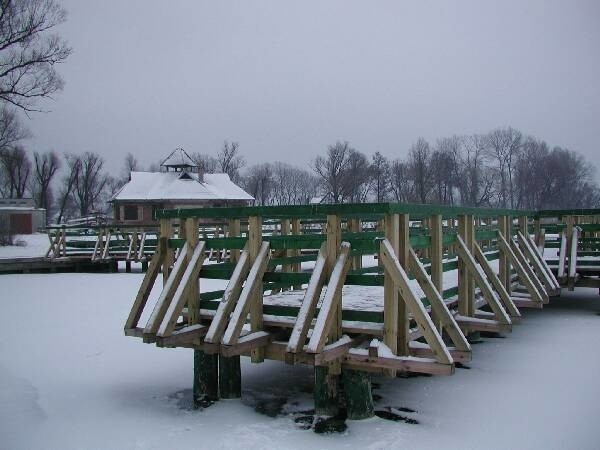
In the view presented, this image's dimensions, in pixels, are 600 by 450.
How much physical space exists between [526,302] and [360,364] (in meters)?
4.14

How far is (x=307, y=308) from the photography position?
507cm

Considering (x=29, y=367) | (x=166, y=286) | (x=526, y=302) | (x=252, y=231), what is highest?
(x=252, y=231)

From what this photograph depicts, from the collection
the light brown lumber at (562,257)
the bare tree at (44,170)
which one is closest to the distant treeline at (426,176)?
the bare tree at (44,170)

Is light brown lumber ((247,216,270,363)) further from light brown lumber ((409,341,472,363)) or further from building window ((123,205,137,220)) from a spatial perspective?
building window ((123,205,137,220))

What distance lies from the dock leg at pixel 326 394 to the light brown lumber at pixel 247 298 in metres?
0.88

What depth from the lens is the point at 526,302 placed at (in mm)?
8102

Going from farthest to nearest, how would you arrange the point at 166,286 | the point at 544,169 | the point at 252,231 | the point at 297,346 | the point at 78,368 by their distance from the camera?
the point at 544,169 → the point at 78,368 → the point at 166,286 → the point at 252,231 → the point at 297,346

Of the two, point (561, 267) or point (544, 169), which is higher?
point (544, 169)

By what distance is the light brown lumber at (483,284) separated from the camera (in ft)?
20.2

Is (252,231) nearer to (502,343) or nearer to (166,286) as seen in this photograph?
(166,286)

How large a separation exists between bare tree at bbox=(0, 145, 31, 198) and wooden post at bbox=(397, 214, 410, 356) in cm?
7447

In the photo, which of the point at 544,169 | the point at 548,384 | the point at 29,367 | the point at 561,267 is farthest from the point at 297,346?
the point at 544,169

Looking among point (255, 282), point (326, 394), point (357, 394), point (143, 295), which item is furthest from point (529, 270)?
point (143, 295)

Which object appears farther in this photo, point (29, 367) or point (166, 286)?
point (29, 367)
